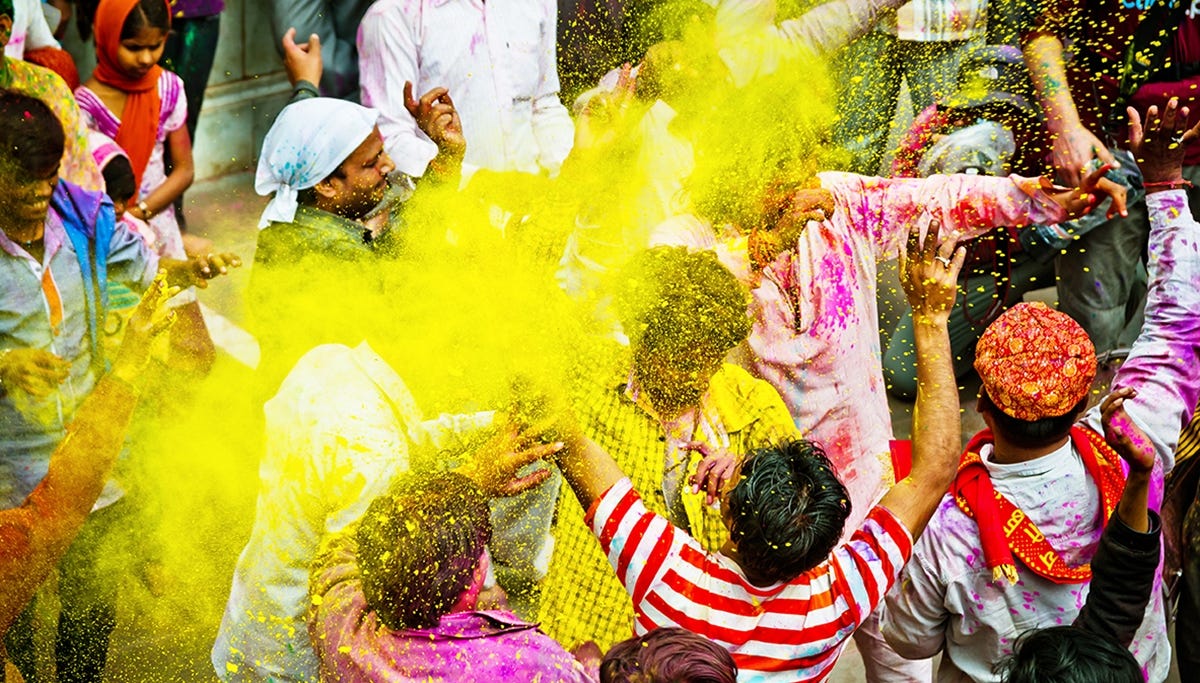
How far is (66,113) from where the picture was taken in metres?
3.87

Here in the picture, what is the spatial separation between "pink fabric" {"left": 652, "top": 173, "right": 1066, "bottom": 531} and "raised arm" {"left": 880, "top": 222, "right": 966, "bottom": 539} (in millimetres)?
619

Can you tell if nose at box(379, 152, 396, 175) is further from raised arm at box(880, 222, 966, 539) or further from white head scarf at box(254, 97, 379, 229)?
raised arm at box(880, 222, 966, 539)

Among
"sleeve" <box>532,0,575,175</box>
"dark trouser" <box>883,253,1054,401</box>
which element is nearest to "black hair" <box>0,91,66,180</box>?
"sleeve" <box>532,0,575,175</box>

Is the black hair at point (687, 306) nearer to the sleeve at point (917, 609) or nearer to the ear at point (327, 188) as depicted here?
the sleeve at point (917, 609)

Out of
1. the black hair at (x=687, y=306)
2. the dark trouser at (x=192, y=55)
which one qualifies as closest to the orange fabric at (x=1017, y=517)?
the black hair at (x=687, y=306)

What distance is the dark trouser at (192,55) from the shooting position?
5.41 metres

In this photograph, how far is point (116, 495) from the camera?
11.8ft

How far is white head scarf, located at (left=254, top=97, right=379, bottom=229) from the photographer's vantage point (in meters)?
3.25

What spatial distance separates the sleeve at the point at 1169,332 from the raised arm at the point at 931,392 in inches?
16.2

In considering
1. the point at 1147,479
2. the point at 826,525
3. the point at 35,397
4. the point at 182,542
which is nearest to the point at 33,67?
the point at 35,397

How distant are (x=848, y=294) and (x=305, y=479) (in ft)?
4.61

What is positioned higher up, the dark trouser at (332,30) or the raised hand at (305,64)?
the raised hand at (305,64)

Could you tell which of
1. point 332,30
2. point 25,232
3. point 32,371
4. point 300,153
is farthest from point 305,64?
point 332,30

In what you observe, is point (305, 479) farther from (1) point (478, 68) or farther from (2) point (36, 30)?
(2) point (36, 30)
